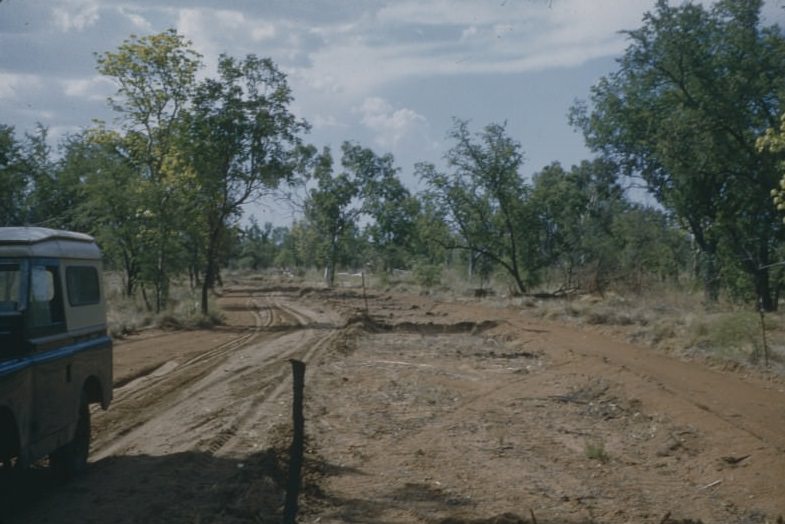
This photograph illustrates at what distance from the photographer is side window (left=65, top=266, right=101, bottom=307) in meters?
8.54

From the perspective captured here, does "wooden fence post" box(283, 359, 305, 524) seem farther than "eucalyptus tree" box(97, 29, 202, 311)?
No

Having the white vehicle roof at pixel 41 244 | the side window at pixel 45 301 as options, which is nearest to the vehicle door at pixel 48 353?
the side window at pixel 45 301

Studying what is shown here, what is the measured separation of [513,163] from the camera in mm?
40312

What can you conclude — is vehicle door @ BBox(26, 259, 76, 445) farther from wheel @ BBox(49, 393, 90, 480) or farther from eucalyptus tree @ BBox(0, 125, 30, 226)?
eucalyptus tree @ BBox(0, 125, 30, 226)

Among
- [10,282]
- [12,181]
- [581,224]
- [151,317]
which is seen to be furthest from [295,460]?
[581,224]

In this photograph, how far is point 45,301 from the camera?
7.97 metres

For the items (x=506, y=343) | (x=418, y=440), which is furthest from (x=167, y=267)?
(x=418, y=440)

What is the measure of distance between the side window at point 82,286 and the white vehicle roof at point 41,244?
6.0 inches

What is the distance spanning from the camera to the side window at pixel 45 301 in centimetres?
766

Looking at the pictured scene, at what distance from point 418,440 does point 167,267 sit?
24.5 meters

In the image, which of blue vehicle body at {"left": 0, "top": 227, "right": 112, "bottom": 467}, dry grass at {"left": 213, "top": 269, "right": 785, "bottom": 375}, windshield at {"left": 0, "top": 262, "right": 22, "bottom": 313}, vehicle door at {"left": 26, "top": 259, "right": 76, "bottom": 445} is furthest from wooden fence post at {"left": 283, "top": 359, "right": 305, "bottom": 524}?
dry grass at {"left": 213, "top": 269, "right": 785, "bottom": 375}

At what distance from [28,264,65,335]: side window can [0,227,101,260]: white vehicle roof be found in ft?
0.51

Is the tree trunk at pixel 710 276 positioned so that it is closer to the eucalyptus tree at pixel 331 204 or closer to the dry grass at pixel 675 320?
the dry grass at pixel 675 320

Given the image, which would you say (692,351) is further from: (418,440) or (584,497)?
(584,497)
